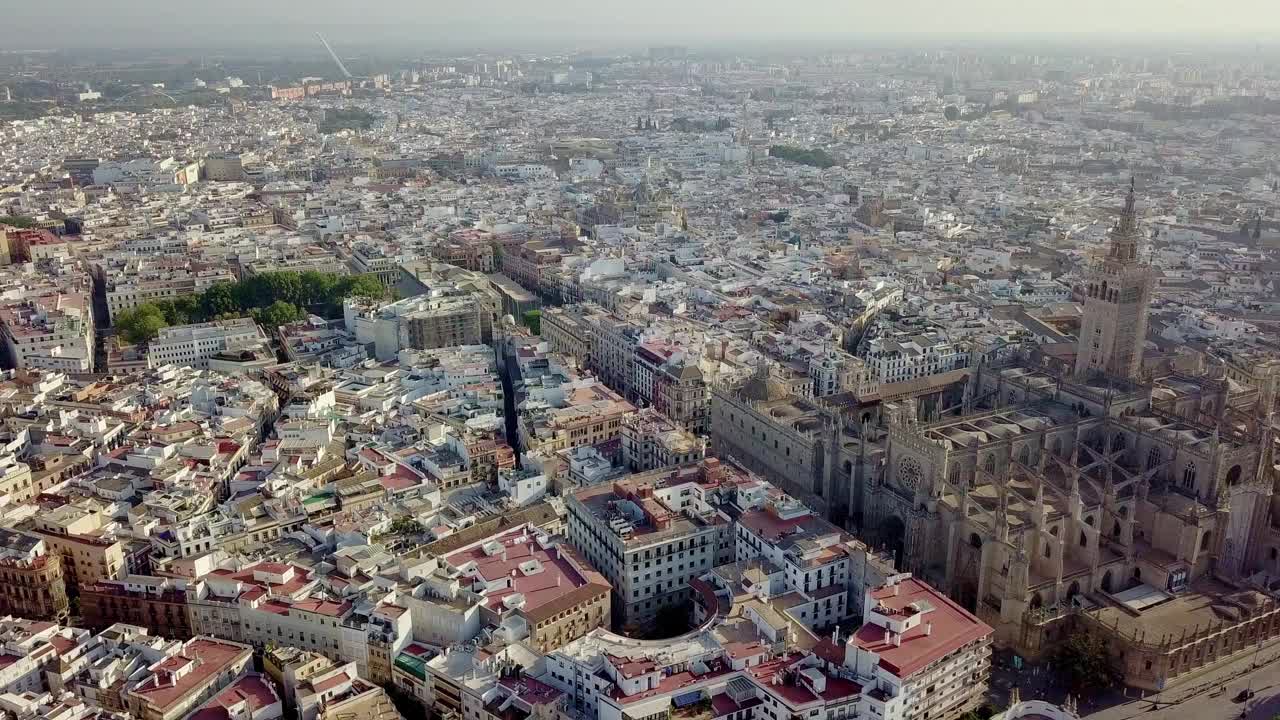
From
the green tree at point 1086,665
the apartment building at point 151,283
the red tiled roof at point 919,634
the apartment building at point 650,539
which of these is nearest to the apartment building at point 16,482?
the apartment building at point 650,539

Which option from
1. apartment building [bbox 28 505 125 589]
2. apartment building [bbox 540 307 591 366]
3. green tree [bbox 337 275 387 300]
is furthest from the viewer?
green tree [bbox 337 275 387 300]

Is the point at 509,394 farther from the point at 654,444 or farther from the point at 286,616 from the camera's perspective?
the point at 286,616

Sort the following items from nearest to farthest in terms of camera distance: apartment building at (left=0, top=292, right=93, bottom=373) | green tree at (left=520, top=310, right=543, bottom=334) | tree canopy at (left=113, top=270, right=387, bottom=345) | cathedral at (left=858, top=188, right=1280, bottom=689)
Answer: cathedral at (left=858, top=188, right=1280, bottom=689)
apartment building at (left=0, top=292, right=93, bottom=373)
tree canopy at (left=113, top=270, right=387, bottom=345)
green tree at (left=520, top=310, right=543, bottom=334)

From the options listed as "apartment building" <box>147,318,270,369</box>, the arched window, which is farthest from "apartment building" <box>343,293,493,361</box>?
the arched window

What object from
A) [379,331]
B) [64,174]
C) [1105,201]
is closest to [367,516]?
[379,331]

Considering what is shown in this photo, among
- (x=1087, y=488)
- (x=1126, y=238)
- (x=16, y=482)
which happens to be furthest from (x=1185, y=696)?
(x=16, y=482)

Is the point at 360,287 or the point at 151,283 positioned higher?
the point at 151,283

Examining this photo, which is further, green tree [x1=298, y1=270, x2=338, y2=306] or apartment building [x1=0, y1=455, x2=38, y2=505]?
green tree [x1=298, y1=270, x2=338, y2=306]

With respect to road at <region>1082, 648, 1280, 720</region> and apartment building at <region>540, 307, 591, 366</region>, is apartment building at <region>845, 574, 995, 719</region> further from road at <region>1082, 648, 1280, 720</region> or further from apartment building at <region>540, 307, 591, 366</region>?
apartment building at <region>540, 307, 591, 366</region>

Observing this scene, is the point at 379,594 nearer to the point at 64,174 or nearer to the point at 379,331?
the point at 379,331
